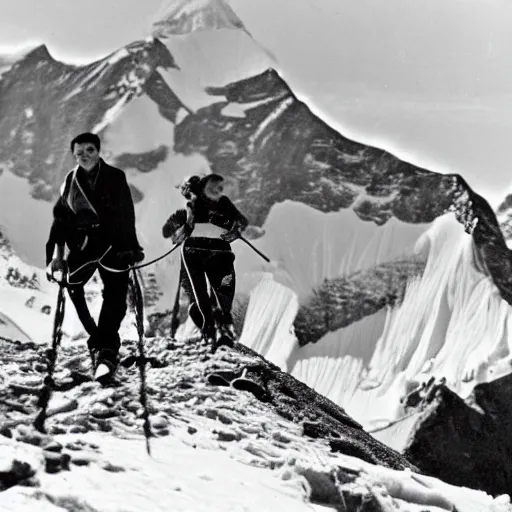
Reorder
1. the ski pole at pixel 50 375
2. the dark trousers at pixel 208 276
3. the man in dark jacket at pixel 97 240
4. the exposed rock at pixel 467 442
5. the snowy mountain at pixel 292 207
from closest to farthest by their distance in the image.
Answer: the ski pole at pixel 50 375
the man in dark jacket at pixel 97 240
the dark trousers at pixel 208 276
the exposed rock at pixel 467 442
the snowy mountain at pixel 292 207

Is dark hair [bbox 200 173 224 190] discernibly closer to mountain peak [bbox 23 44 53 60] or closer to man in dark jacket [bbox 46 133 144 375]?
man in dark jacket [bbox 46 133 144 375]

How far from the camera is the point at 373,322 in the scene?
13962 centimetres

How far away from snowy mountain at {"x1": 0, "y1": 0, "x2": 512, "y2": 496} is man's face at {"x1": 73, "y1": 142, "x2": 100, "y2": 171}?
108m

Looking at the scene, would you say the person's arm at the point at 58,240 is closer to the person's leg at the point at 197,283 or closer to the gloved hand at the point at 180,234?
the gloved hand at the point at 180,234

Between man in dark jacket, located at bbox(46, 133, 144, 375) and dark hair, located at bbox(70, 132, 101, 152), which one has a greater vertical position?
dark hair, located at bbox(70, 132, 101, 152)

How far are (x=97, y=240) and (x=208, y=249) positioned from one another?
2.21 meters

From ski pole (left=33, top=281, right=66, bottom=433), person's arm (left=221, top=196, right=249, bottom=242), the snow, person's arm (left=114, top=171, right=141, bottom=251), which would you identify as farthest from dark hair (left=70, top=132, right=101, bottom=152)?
the snow

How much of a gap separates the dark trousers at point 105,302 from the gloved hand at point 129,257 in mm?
140

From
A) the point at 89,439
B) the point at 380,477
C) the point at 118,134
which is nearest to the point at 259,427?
the point at 380,477

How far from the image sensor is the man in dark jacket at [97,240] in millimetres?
13836

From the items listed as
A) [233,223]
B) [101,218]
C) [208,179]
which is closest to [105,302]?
[101,218]

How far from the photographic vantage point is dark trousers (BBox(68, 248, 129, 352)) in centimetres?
1404

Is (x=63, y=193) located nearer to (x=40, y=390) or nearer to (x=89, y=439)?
(x=40, y=390)

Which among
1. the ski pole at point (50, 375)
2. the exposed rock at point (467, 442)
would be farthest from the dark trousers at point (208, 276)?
the exposed rock at point (467, 442)
